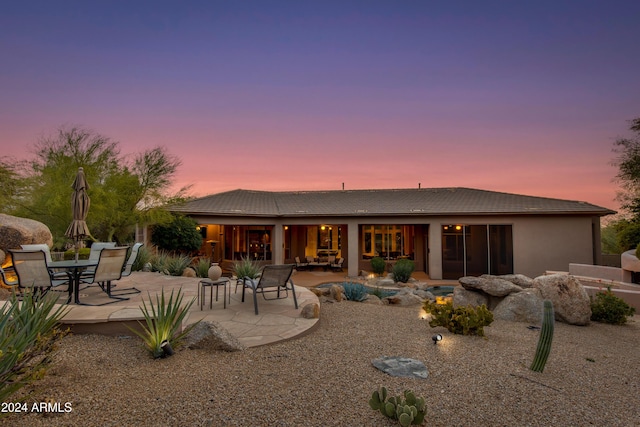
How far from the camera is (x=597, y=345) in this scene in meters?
5.50

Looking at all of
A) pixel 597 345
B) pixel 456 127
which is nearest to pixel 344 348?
pixel 597 345

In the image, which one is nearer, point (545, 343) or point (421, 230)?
point (545, 343)

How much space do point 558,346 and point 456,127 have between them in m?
11.4

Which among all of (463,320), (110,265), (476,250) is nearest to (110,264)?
(110,265)

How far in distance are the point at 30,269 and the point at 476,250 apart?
15.7 metres

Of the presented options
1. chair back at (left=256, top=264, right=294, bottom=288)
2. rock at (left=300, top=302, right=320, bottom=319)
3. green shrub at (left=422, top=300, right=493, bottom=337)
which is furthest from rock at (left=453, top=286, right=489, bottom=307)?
chair back at (left=256, top=264, right=294, bottom=288)

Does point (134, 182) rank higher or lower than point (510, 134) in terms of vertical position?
lower

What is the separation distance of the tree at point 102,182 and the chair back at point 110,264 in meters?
8.98

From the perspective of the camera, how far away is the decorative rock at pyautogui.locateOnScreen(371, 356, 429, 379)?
3.51m

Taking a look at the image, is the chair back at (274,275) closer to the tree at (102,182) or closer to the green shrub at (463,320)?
the green shrub at (463,320)

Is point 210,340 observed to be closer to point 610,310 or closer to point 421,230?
point 610,310

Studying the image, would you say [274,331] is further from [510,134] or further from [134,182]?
[510,134]

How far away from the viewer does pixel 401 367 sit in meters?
3.62

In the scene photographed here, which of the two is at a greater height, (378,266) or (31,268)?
(31,268)
